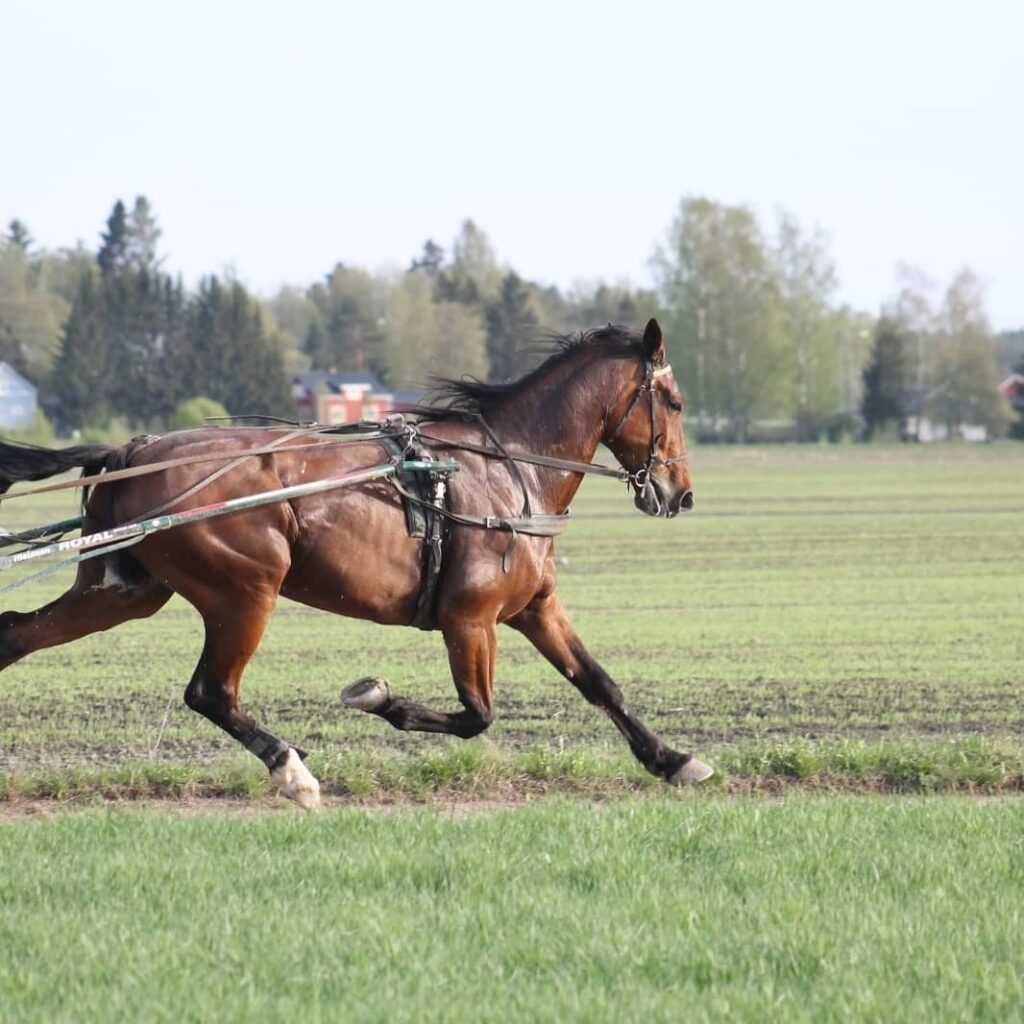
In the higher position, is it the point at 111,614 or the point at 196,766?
the point at 111,614

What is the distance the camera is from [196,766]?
354 inches

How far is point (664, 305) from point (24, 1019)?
9234cm

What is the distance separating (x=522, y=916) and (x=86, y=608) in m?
3.26

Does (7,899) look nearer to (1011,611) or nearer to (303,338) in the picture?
(1011,611)

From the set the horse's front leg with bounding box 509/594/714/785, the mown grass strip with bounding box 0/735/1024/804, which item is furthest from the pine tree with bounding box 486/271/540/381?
the horse's front leg with bounding box 509/594/714/785

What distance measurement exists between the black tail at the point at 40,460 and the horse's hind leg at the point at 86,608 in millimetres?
442

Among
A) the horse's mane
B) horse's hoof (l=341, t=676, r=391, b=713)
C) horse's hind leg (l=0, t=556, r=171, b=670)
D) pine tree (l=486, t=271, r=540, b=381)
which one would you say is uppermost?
pine tree (l=486, t=271, r=540, b=381)

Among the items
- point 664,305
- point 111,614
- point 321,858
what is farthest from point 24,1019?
point 664,305

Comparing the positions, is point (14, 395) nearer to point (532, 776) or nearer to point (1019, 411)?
point (1019, 411)

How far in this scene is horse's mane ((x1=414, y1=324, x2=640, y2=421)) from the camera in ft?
28.8

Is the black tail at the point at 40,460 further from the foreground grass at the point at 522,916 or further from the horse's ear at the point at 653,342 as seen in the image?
the horse's ear at the point at 653,342

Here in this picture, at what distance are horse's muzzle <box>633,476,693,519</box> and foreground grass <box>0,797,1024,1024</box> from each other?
5.80ft

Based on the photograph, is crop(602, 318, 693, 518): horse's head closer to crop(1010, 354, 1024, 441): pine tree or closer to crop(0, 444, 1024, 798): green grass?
crop(0, 444, 1024, 798): green grass

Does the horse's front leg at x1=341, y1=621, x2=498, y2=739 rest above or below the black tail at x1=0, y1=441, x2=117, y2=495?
below
